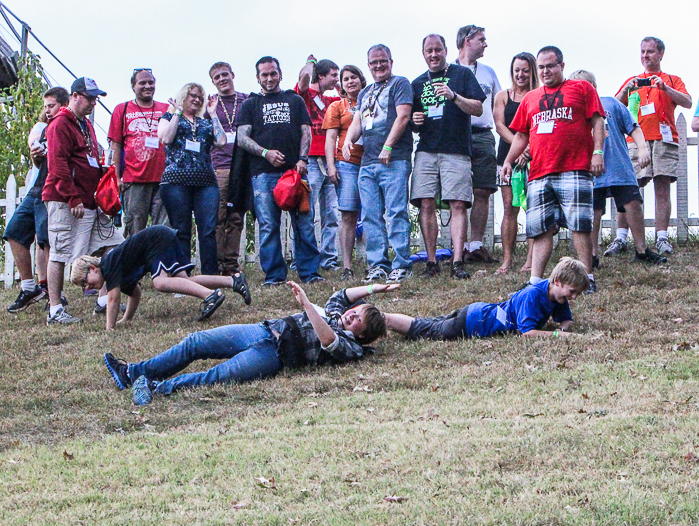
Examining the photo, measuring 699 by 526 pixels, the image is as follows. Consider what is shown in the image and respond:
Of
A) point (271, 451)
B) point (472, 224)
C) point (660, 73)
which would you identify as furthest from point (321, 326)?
point (660, 73)

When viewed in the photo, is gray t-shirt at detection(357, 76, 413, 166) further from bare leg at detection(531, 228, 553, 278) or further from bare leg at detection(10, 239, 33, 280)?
bare leg at detection(10, 239, 33, 280)

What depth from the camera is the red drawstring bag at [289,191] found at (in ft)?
32.1

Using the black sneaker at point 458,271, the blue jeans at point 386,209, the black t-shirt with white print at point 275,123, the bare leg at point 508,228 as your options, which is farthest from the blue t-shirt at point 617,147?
the black t-shirt with white print at point 275,123

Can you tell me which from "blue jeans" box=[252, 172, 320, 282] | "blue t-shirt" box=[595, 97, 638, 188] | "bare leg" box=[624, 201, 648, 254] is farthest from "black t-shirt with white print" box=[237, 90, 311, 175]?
"bare leg" box=[624, 201, 648, 254]

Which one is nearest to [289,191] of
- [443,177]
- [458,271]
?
[443,177]

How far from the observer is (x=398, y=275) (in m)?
9.72

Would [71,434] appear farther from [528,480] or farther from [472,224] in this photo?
[472,224]

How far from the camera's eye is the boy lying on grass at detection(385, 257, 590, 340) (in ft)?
23.1

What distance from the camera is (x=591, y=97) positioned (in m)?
8.39

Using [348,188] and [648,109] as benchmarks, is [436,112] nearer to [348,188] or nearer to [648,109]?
[348,188]

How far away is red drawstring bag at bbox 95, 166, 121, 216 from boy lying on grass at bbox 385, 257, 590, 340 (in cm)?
322

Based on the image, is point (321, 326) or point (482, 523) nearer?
point (482, 523)

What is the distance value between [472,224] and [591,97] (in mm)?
2596

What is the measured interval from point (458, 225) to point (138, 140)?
141 inches
